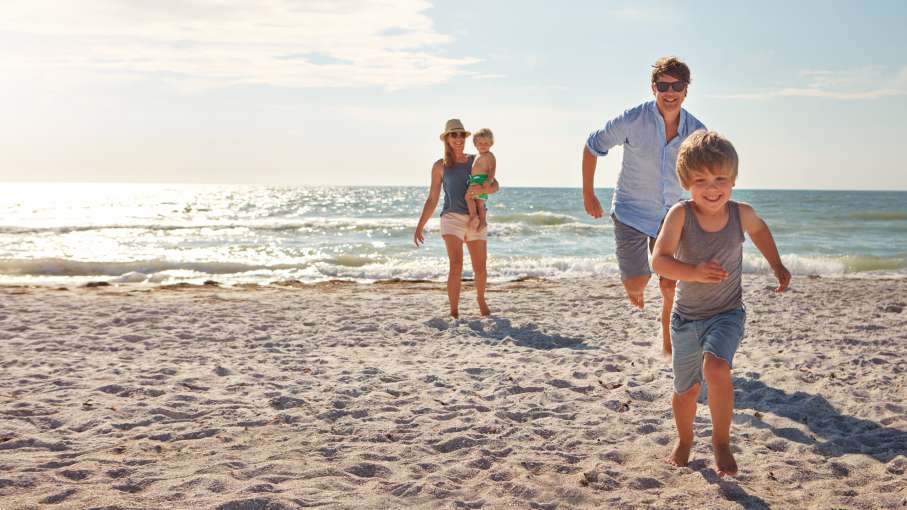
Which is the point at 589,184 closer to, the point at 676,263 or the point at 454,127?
the point at 676,263

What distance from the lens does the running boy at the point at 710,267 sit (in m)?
3.20

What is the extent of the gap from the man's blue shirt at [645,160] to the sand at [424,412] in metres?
1.19

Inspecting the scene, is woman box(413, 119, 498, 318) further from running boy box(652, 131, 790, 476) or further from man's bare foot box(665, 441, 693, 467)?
running boy box(652, 131, 790, 476)

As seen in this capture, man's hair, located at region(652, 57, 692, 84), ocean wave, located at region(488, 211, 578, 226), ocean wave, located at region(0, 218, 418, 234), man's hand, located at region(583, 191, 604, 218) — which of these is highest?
man's hair, located at region(652, 57, 692, 84)

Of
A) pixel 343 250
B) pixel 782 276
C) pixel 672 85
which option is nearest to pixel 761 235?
Answer: pixel 782 276

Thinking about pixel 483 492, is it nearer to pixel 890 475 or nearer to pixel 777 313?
pixel 890 475

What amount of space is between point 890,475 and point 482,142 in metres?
5.09

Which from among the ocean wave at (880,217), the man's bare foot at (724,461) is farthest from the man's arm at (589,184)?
the ocean wave at (880,217)

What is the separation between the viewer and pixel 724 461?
140 inches

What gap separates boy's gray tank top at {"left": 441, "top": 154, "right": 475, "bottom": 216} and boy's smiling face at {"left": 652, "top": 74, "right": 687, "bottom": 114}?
330cm

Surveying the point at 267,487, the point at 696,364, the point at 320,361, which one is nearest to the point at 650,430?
the point at 696,364

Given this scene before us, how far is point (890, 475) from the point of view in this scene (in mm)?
3693

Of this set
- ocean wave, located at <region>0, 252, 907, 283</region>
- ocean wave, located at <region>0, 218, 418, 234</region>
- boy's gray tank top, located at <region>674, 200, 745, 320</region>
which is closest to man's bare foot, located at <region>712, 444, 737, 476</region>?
boy's gray tank top, located at <region>674, 200, 745, 320</region>

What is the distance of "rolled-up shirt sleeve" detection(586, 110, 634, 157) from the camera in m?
5.12
